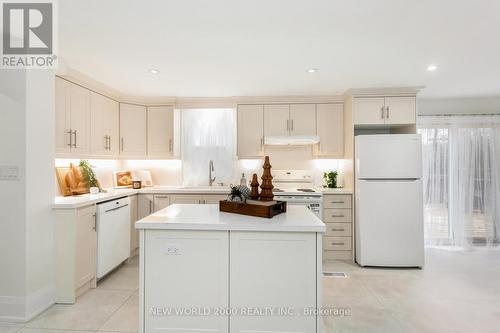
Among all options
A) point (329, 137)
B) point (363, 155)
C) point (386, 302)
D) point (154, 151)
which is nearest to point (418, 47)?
point (363, 155)

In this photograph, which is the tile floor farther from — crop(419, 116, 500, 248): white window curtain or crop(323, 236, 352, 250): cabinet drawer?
crop(419, 116, 500, 248): white window curtain

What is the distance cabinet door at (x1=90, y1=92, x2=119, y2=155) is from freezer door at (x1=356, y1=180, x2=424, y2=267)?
11.5 feet

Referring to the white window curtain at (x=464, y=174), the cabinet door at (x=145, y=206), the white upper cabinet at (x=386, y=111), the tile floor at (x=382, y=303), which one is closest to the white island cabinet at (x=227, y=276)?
the tile floor at (x=382, y=303)

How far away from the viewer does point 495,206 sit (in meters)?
4.27

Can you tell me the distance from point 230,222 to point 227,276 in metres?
0.36

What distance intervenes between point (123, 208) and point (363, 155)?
318 centimetres

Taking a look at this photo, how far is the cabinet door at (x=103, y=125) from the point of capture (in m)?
3.55

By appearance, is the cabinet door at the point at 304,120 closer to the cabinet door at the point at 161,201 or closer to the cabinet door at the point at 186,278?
the cabinet door at the point at 161,201

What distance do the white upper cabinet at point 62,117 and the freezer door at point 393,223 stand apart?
11.8 ft

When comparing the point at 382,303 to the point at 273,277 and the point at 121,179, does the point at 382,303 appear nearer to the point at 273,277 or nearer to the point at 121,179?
the point at 273,277

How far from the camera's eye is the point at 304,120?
427 cm

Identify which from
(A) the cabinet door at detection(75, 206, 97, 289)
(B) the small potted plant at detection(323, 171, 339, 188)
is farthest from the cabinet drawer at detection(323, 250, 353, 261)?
(A) the cabinet door at detection(75, 206, 97, 289)

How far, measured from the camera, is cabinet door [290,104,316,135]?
168 inches

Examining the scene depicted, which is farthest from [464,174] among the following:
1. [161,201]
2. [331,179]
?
[161,201]
